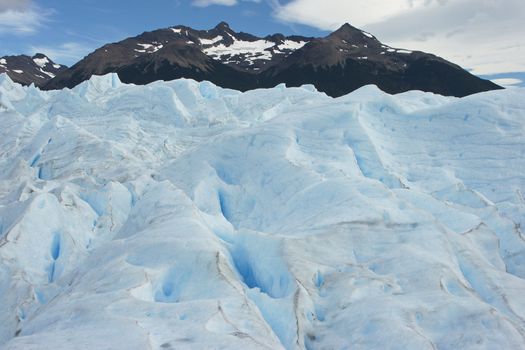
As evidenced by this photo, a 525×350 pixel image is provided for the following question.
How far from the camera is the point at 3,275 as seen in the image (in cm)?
938

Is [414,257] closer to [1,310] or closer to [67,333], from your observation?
[67,333]

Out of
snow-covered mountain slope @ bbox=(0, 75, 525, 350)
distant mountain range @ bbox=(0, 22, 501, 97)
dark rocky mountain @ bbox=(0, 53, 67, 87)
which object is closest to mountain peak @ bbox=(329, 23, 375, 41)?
distant mountain range @ bbox=(0, 22, 501, 97)

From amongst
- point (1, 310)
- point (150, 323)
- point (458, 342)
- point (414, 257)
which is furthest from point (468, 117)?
point (1, 310)

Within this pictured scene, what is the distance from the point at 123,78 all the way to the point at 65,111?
171ft

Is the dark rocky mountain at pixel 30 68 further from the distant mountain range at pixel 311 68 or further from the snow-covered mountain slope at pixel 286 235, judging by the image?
the snow-covered mountain slope at pixel 286 235

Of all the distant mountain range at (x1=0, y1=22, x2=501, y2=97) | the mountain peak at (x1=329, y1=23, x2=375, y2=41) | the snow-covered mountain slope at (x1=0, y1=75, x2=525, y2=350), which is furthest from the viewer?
the mountain peak at (x1=329, y1=23, x2=375, y2=41)

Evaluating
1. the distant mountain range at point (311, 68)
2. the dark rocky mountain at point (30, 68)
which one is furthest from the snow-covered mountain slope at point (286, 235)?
the dark rocky mountain at point (30, 68)

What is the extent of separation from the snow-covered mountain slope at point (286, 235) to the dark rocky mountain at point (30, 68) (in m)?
81.4

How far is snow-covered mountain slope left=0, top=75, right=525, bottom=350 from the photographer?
607cm

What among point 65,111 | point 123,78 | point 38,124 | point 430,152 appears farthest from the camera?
point 123,78

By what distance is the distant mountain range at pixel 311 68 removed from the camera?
73.8 metres

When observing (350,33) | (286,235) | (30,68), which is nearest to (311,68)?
(350,33)

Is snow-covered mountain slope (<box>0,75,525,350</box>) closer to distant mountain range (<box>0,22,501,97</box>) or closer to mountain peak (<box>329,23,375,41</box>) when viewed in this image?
distant mountain range (<box>0,22,501,97</box>)

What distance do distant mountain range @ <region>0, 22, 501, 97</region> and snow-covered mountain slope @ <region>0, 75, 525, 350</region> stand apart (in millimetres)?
58011
